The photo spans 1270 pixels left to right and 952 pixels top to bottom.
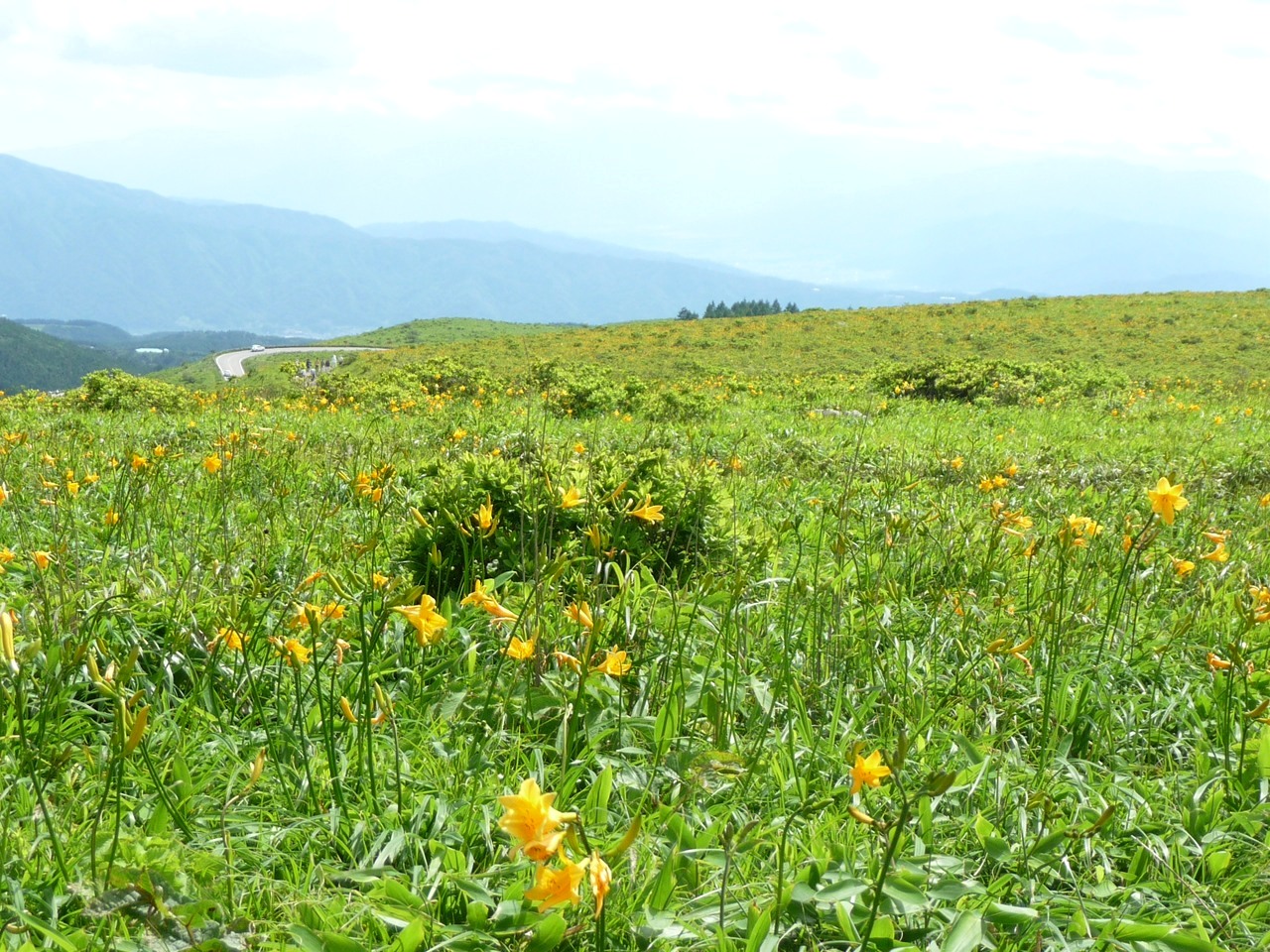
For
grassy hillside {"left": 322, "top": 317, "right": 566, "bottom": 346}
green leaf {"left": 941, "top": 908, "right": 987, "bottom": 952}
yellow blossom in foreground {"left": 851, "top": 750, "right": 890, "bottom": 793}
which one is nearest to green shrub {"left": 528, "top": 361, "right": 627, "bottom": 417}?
green leaf {"left": 941, "top": 908, "right": 987, "bottom": 952}

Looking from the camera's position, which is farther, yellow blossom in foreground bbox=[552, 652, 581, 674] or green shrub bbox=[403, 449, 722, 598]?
green shrub bbox=[403, 449, 722, 598]

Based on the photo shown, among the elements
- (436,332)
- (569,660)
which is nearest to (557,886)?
(569,660)

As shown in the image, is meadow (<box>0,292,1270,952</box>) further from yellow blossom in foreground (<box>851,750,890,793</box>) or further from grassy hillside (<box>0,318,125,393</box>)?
grassy hillside (<box>0,318,125,393</box>)

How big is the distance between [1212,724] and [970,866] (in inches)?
58.2

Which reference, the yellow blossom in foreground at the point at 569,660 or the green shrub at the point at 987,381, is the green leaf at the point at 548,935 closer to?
the yellow blossom in foreground at the point at 569,660

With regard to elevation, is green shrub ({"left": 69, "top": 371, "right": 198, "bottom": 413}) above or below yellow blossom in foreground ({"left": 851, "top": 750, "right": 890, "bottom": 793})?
above

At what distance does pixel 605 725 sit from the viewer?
2.79 metres

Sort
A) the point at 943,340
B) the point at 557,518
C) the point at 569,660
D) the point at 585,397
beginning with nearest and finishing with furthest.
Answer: the point at 569,660, the point at 557,518, the point at 585,397, the point at 943,340

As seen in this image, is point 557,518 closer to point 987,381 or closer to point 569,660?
point 569,660

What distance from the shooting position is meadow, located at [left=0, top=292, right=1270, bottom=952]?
6.34 ft

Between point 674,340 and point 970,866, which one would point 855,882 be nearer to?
point 970,866

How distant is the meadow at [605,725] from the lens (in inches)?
76.1

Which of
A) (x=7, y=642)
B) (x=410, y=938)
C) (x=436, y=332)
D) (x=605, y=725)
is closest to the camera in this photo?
(x=7, y=642)

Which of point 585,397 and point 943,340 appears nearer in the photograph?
point 585,397
